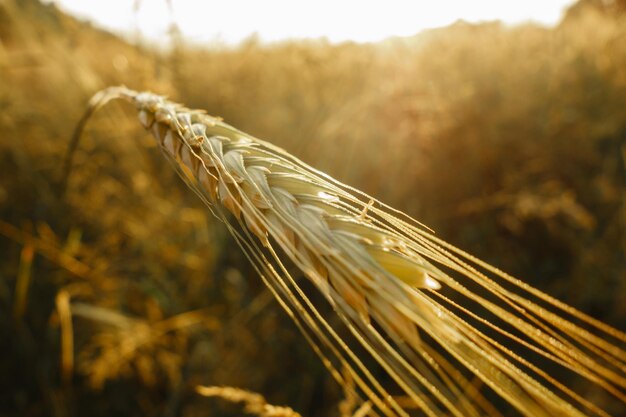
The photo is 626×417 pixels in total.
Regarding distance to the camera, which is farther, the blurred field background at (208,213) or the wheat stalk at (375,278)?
the blurred field background at (208,213)

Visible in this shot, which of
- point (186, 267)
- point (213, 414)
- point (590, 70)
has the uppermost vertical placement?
point (590, 70)

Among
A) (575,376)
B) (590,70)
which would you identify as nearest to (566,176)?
(590,70)

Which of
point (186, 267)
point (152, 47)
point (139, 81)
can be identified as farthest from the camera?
point (152, 47)

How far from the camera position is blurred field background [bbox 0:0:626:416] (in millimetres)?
1697

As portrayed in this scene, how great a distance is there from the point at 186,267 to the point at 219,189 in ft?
4.69

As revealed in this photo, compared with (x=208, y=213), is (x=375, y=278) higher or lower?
higher

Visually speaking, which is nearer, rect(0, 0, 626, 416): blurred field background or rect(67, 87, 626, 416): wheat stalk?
rect(67, 87, 626, 416): wheat stalk

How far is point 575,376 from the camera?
1.74 m

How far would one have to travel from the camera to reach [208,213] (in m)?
2.25

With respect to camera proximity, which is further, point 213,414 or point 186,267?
point 186,267

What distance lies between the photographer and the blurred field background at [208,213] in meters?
1.70

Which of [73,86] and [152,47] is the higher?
[152,47]

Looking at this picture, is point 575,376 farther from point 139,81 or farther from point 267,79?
point 267,79

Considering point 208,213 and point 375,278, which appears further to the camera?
point 208,213
